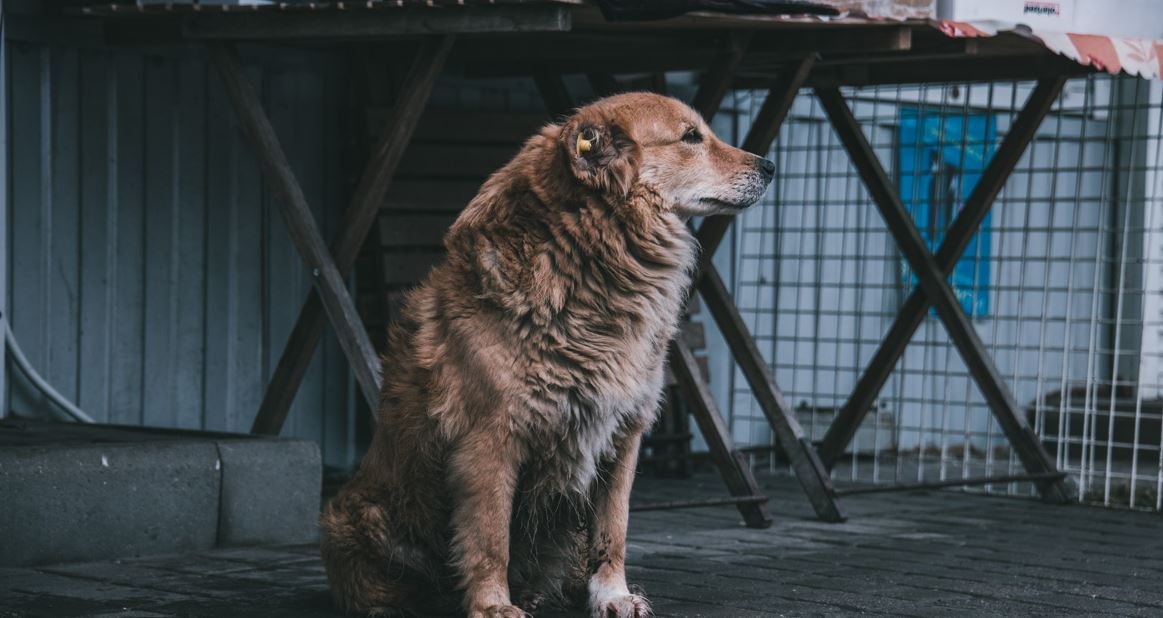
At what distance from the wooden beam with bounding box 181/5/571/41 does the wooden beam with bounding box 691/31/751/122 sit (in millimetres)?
1076

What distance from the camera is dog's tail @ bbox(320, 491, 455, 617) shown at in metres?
4.73

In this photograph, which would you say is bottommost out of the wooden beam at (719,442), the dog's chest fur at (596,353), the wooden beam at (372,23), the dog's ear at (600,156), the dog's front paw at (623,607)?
the dog's front paw at (623,607)

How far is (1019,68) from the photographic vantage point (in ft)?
24.8

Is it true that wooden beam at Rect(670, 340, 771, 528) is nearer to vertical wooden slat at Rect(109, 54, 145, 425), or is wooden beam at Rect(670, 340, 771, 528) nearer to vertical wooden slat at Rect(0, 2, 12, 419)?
vertical wooden slat at Rect(109, 54, 145, 425)

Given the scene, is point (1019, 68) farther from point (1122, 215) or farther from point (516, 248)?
point (1122, 215)

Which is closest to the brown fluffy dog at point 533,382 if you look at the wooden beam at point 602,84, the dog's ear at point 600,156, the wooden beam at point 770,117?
the dog's ear at point 600,156

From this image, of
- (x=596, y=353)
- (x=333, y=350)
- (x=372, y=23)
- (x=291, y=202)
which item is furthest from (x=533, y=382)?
(x=333, y=350)

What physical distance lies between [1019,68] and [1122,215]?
4651 mm

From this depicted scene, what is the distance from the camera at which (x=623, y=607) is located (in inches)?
184

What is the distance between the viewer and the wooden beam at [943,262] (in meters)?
7.89

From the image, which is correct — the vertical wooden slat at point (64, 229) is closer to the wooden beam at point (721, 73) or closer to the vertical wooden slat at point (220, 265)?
the vertical wooden slat at point (220, 265)

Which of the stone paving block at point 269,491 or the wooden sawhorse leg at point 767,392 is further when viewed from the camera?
the wooden sawhorse leg at point 767,392

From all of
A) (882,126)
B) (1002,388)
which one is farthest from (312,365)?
(882,126)

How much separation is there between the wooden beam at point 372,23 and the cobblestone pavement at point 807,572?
1.97 meters
